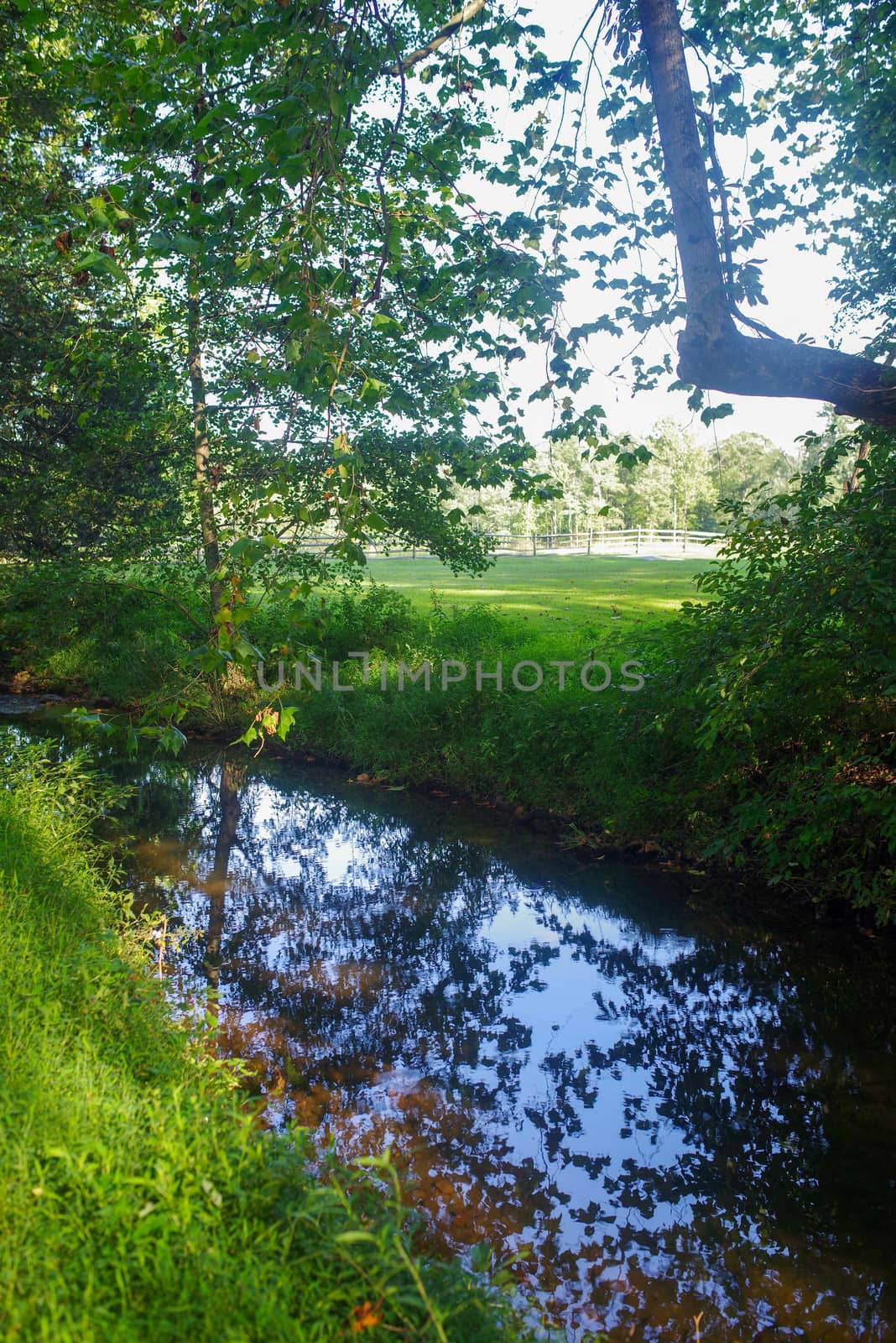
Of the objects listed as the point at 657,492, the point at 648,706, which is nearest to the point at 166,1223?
the point at 648,706

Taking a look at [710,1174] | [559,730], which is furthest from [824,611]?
[559,730]

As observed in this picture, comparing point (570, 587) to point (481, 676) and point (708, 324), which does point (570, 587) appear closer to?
point (481, 676)

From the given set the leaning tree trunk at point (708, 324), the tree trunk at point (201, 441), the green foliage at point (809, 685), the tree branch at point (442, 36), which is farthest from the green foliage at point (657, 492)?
the leaning tree trunk at point (708, 324)

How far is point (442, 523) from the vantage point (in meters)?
12.1

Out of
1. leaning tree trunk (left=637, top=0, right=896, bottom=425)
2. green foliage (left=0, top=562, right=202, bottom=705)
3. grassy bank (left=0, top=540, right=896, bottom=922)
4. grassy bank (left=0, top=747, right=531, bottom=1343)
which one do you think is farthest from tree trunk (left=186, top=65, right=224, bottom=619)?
grassy bank (left=0, top=747, right=531, bottom=1343)

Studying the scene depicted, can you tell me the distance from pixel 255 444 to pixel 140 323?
199cm

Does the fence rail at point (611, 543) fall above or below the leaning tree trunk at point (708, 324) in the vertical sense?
below

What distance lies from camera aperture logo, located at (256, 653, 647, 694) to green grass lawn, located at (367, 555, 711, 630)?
141cm

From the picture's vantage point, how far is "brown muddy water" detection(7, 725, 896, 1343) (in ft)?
13.2

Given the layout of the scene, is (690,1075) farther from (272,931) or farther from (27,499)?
(27,499)

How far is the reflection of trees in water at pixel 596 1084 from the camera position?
402 cm

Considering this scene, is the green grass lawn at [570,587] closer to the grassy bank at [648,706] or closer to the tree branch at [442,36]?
the grassy bank at [648,706]

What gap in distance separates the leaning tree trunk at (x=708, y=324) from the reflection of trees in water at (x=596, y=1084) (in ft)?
12.8

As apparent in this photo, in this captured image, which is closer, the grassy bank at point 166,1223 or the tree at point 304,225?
the grassy bank at point 166,1223
